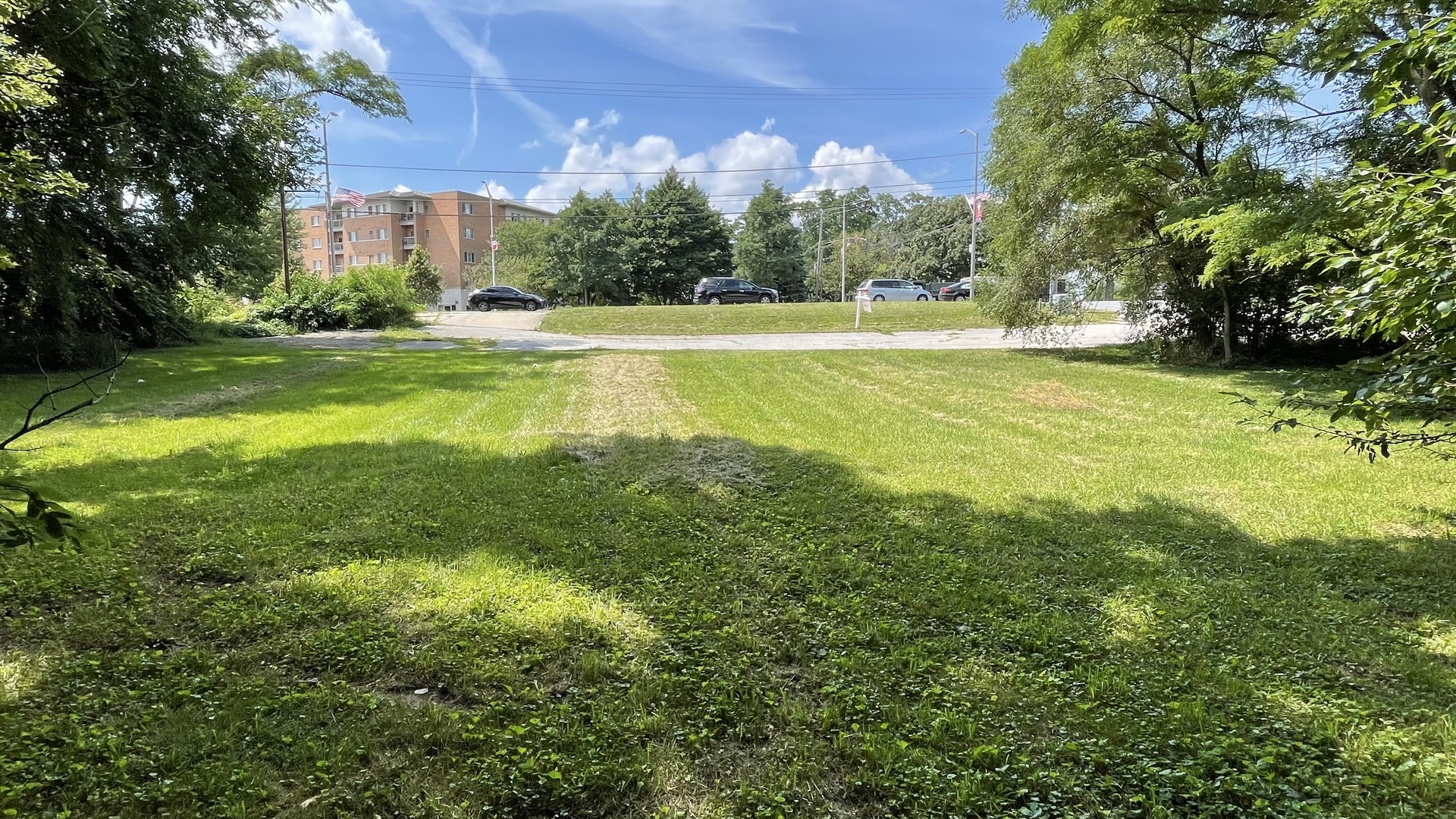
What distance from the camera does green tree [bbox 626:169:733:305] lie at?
48.5 meters

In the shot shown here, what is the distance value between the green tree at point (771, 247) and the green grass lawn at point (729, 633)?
2027 inches

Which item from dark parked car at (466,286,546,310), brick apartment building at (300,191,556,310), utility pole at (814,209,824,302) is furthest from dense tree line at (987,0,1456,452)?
brick apartment building at (300,191,556,310)

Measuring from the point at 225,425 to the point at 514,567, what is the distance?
19.0ft

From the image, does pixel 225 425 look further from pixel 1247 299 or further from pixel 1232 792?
pixel 1247 299

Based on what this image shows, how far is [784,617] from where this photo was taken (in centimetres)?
332

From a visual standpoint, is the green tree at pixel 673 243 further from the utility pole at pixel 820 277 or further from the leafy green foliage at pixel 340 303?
the leafy green foliage at pixel 340 303

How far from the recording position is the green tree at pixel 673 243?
4853 cm

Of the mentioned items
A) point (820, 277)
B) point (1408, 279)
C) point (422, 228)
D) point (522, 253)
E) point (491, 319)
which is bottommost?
point (1408, 279)

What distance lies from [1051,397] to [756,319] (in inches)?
726

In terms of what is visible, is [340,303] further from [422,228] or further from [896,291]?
[422,228]

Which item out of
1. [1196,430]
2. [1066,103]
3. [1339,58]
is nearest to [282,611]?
[1339,58]

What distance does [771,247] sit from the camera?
57.1 meters

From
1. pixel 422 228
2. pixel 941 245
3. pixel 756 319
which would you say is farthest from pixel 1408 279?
pixel 422 228

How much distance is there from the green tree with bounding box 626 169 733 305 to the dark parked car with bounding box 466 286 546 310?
12129mm
